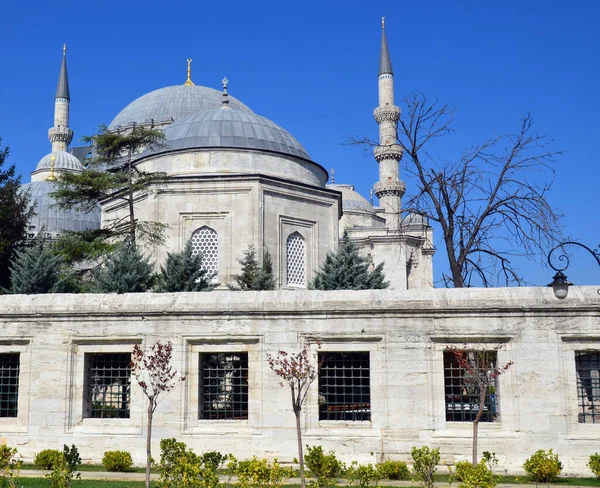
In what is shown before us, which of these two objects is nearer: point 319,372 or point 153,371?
point 153,371

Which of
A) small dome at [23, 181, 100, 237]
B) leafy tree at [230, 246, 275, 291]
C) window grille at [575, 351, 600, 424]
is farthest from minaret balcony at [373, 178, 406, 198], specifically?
window grille at [575, 351, 600, 424]

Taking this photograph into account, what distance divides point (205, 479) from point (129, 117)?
43277 mm

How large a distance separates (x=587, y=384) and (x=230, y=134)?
19.2 m

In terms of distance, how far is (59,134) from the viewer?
52.5 meters

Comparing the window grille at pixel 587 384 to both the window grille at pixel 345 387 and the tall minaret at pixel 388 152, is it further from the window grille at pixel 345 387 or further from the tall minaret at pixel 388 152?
the tall minaret at pixel 388 152

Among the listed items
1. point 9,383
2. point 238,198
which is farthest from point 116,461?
point 238,198

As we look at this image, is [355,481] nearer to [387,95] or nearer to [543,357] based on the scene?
[543,357]

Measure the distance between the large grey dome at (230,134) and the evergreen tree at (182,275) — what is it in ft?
22.2

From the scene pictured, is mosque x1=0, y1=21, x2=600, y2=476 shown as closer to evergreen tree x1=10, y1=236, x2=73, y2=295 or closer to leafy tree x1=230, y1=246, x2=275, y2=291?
evergreen tree x1=10, y1=236, x2=73, y2=295

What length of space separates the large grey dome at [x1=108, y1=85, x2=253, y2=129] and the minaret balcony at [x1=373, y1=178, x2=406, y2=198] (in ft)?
36.1

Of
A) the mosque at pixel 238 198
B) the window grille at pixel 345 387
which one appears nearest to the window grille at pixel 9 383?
the window grille at pixel 345 387

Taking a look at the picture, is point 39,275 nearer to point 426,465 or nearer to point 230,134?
point 230,134

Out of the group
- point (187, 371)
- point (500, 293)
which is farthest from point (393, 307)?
point (187, 371)

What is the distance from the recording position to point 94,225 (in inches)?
1524
